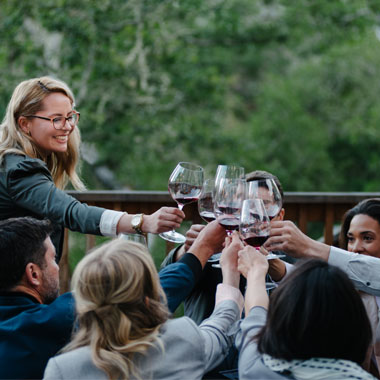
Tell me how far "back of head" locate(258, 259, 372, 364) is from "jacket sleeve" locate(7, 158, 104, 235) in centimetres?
84

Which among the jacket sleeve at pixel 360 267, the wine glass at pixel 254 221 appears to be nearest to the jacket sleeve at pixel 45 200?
the wine glass at pixel 254 221

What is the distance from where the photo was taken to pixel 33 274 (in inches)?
65.4

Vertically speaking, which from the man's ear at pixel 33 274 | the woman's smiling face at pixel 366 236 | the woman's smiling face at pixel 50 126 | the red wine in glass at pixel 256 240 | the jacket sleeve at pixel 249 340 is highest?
the woman's smiling face at pixel 50 126

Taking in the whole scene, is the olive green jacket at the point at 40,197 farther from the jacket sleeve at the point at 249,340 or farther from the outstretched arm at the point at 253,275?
the jacket sleeve at the point at 249,340

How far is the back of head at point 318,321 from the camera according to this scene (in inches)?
50.9

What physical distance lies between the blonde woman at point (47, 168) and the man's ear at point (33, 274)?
31cm

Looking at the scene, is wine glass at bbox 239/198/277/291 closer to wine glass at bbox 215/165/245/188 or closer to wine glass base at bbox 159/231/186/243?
wine glass at bbox 215/165/245/188

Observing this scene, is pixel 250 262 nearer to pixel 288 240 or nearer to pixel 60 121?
pixel 288 240

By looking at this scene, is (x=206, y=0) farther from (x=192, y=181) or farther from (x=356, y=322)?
(x=356, y=322)

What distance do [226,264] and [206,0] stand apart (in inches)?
246

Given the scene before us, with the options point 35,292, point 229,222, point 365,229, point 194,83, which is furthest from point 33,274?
point 194,83

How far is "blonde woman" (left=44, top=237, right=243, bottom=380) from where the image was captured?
1.33 meters

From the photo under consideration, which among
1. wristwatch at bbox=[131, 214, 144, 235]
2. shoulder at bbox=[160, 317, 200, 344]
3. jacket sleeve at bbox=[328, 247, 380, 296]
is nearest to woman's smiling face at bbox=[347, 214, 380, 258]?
jacket sleeve at bbox=[328, 247, 380, 296]

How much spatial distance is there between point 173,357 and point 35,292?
52 cm
